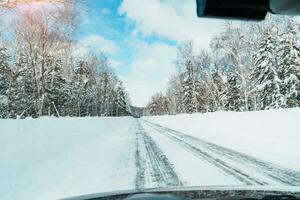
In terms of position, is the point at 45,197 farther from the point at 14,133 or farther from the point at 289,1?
the point at 289,1

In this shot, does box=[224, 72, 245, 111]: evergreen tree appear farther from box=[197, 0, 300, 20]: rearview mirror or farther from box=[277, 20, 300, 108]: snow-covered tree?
box=[197, 0, 300, 20]: rearview mirror

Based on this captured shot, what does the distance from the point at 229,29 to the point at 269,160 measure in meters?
36.5

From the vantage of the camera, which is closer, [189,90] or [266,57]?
[266,57]

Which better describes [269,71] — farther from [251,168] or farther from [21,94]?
[251,168]

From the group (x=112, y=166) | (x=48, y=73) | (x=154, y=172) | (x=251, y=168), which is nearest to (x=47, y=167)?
(x=112, y=166)

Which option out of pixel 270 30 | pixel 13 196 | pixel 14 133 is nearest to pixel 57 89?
pixel 270 30

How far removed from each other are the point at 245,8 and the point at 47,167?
34.3 feet

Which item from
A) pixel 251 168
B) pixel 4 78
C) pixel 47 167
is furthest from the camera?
pixel 4 78

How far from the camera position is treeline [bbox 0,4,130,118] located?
3114 cm

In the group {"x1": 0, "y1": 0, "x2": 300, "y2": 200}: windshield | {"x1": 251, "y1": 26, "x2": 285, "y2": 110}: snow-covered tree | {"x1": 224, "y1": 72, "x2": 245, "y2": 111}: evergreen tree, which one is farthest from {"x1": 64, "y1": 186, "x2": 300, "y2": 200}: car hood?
{"x1": 224, "y1": 72, "x2": 245, "y2": 111}: evergreen tree

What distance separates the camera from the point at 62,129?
18.3m

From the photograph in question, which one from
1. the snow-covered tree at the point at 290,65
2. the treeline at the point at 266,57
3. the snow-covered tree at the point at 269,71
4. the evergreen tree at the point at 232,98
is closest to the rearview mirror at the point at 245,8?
the treeline at the point at 266,57

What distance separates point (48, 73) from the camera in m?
46.3

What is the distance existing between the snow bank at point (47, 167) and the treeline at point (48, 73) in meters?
5.59
